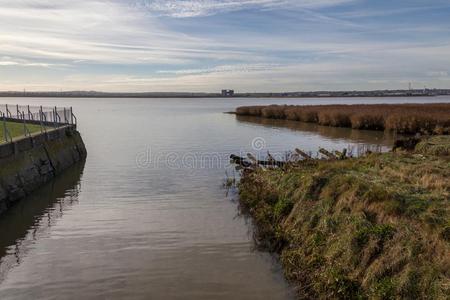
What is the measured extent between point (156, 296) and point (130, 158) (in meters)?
22.5

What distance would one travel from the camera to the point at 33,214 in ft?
57.7

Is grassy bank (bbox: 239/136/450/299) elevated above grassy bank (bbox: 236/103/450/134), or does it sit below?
below

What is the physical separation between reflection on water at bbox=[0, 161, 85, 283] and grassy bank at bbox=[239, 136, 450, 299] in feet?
24.8

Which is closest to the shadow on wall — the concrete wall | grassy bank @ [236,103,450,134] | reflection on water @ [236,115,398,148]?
the concrete wall

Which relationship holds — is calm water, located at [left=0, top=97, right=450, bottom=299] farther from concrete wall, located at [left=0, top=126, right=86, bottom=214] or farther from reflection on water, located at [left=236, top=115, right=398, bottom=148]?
reflection on water, located at [left=236, top=115, right=398, bottom=148]

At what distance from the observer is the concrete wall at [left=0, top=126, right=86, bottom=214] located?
18491 mm

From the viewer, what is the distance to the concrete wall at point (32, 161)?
60.7ft

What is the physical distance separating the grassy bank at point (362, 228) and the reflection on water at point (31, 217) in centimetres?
756

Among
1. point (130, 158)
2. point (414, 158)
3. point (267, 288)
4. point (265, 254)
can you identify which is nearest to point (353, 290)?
point (267, 288)

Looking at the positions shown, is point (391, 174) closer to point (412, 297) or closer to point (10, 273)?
point (412, 297)

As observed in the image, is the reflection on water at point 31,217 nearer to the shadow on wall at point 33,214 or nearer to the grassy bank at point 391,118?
the shadow on wall at point 33,214

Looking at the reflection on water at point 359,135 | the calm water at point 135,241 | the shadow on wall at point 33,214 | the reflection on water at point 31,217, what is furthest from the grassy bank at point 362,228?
the reflection on water at point 359,135

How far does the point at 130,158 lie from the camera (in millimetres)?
31875

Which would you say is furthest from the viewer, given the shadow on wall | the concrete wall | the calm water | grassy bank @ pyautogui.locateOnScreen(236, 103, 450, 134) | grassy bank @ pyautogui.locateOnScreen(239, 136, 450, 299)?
grassy bank @ pyautogui.locateOnScreen(236, 103, 450, 134)
